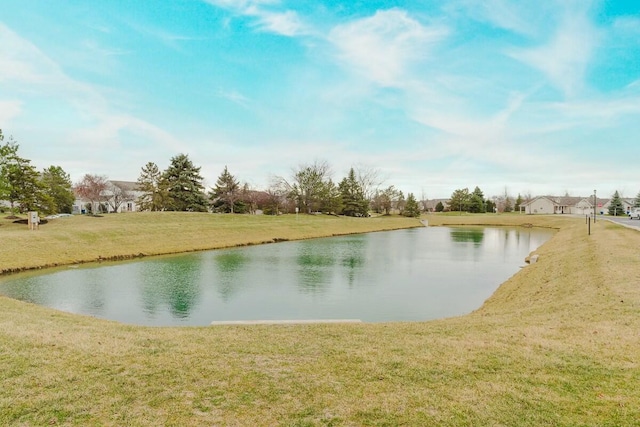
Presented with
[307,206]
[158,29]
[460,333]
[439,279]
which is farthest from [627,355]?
[307,206]

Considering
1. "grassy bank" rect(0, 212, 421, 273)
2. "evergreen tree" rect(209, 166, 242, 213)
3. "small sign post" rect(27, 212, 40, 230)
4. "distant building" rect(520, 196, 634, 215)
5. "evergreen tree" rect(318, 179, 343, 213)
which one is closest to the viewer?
"grassy bank" rect(0, 212, 421, 273)

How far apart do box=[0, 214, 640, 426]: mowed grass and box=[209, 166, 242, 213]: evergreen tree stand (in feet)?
143

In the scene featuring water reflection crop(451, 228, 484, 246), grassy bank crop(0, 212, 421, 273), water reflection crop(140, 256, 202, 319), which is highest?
grassy bank crop(0, 212, 421, 273)

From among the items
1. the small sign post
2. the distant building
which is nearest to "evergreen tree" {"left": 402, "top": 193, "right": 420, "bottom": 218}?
the distant building

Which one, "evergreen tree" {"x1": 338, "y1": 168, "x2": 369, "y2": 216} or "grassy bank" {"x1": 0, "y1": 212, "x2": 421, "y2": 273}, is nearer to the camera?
"grassy bank" {"x1": 0, "y1": 212, "x2": 421, "y2": 273}

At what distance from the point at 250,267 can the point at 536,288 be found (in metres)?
12.2

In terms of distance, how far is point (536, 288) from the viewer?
11.3 m

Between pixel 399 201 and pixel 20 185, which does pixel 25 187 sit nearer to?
pixel 20 185

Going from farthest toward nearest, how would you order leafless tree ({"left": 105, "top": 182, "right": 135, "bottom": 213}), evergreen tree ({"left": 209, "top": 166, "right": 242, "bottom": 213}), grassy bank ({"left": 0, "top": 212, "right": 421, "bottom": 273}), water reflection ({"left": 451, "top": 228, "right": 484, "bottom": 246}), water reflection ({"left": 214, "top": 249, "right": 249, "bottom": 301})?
leafless tree ({"left": 105, "top": 182, "right": 135, "bottom": 213})
evergreen tree ({"left": 209, "top": 166, "right": 242, "bottom": 213})
water reflection ({"left": 451, "top": 228, "right": 484, "bottom": 246})
grassy bank ({"left": 0, "top": 212, "right": 421, "bottom": 273})
water reflection ({"left": 214, "top": 249, "right": 249, "bottom": 301})

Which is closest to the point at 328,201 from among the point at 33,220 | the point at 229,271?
the point at 33,220

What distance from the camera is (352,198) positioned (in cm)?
6338

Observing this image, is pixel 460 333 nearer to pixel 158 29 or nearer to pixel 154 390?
pixel 154 390

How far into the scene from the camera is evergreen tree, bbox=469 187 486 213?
263ft

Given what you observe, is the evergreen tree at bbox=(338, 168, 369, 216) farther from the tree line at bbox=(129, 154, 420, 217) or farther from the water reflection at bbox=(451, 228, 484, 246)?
the water reflection at bbox=(451, 228, 484, 246)
